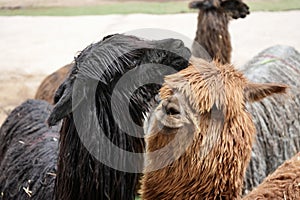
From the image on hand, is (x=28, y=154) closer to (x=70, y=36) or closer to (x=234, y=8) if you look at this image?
(x=234, y=8)

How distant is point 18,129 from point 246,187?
1.69 metres

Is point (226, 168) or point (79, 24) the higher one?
point (226, 168)

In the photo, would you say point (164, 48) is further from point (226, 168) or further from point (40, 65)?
point (40, 65)

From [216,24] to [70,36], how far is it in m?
7.10

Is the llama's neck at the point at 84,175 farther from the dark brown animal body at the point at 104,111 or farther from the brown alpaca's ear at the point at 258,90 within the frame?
the brown alpaca's ear at the point at 258,90

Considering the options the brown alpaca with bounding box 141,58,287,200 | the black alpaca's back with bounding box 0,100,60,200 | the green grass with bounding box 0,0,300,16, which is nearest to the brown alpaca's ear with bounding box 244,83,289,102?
the brown alpaca with bounding box 141,58,287,200

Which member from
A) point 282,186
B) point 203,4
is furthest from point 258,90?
point 203,4

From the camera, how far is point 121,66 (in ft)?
6.37

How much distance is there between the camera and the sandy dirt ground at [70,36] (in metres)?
9.45

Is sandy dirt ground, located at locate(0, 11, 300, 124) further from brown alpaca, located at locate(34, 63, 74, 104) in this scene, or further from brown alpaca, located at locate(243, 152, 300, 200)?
brown alpaca, located at locate(243, 152, 300, 200)

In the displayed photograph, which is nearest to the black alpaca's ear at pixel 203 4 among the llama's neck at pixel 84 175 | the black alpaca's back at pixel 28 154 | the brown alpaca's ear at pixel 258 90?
the black alpaca's back at pixel 28 154

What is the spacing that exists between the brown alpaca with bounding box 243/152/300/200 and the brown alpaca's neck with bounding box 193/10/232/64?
9.05 feet

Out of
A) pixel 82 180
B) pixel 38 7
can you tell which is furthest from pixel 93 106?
pixel 38 7

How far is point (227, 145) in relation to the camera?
7.18ft
